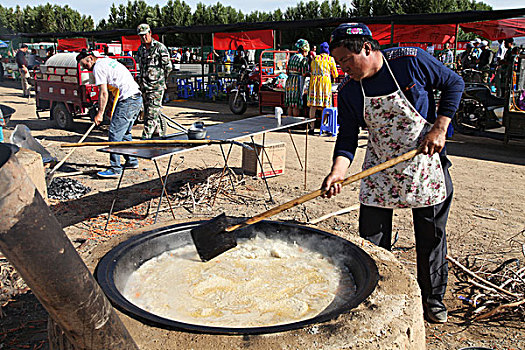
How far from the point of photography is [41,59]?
21750mm

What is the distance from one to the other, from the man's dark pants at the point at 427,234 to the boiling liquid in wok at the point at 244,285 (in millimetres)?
549

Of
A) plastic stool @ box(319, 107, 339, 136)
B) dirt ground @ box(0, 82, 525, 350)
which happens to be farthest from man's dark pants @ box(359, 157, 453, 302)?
plastic stool @ box(319, 107, 339, 136)

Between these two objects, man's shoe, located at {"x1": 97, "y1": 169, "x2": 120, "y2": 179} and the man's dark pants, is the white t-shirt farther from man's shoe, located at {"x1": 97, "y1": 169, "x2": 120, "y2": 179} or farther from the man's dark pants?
the man's dark pants

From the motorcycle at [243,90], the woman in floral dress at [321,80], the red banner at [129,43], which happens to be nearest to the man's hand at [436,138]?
the woman in floral dress at [321,80]

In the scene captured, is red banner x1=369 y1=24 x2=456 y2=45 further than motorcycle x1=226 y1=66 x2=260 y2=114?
Yes

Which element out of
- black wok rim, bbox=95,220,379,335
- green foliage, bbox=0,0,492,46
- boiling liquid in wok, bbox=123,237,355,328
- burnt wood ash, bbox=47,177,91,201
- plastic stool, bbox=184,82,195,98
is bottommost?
burnt wood ash, bbox=47,177,91,201

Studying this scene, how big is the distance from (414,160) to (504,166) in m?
5.73

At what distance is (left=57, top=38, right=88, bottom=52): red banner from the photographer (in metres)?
23.6

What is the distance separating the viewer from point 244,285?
2430 mm

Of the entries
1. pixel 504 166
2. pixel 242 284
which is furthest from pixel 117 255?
pixel 504 166

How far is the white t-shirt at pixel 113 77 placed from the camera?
632 cm

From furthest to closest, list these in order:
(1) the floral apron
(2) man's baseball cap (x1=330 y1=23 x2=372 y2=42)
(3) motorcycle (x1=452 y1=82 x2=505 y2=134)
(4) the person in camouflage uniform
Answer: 1. (3) motorcycle (x1=452 y1=82 x2=505 y2=134)
2. (4) the person in camouflage uniform
3. (1) the floral apron
4. (2) man's baseball cap (x1=330 y1=23 x2=372 y2=42)

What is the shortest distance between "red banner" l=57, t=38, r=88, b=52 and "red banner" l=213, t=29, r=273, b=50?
9437 millimetres

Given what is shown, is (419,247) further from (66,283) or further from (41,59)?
(41,59)
